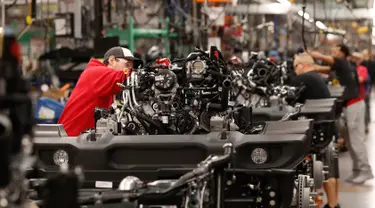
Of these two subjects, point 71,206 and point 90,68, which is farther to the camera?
point 90,68

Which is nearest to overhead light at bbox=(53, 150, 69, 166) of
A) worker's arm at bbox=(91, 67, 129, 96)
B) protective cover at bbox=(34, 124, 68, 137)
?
protective cover at bbox=(34, 124, 68, 137)

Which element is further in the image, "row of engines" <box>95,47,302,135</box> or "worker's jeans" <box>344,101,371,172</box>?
"worker's jeans" <box>344,101,371,172</box>

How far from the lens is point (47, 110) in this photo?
40.0 feet

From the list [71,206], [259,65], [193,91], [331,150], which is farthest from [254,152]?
[259,65]

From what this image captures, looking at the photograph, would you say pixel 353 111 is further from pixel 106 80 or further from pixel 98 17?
pixel 106 80

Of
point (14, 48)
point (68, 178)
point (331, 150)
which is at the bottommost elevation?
point (331, 150)

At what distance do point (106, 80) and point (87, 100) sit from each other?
16.8 inches

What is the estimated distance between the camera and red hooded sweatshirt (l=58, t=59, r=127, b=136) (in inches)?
303

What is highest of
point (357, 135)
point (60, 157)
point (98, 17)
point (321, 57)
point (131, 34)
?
point (98, 17)

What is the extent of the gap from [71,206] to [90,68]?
4762 millimetres

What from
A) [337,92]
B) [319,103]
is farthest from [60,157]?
[337,92]

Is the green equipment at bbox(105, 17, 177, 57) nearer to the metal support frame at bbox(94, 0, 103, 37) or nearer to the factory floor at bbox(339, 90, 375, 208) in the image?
the metal support frame at bbox(94, 0, 103, 37)

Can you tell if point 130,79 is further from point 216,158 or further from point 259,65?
point 259,65

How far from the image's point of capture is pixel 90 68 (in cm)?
798
